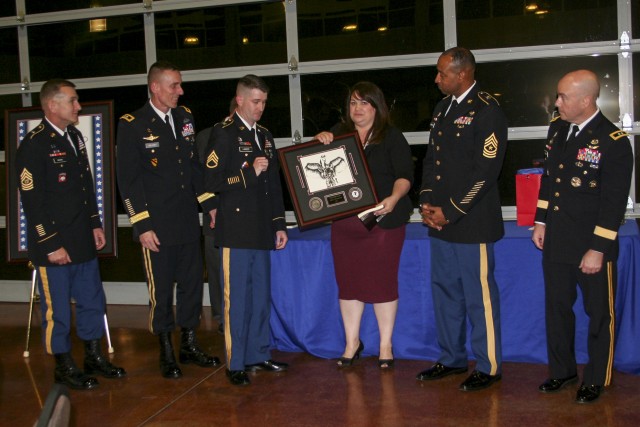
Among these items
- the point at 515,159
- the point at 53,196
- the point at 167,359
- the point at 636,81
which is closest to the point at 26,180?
the point at 53,196

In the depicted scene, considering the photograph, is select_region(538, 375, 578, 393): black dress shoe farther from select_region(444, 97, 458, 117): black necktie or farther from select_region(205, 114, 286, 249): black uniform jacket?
select_region(205, 114, 286, 249): black uniform jacket

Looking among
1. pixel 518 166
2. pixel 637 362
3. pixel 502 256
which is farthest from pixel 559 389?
pixel 518 166

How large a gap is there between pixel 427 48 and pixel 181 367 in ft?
9.42

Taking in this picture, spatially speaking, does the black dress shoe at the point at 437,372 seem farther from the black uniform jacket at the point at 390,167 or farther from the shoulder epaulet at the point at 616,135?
the shoulder epaulet at the point at 616,135

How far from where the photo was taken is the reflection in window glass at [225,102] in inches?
238

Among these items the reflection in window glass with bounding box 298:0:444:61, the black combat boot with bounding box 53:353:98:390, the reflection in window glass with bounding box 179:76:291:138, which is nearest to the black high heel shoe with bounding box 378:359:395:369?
the black combat boot with bounding box 53:353:98:390

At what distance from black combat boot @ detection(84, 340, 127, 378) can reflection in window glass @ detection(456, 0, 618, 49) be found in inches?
127

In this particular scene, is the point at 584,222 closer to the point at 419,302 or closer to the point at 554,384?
the point at 554,384

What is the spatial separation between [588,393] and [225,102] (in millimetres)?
3843

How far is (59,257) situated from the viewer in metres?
4.12

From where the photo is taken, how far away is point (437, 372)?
4121 millimetres

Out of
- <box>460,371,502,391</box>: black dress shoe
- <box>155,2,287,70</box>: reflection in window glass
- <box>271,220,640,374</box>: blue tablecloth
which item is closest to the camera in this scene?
<box>460,371,502,391</box>: black dress shoe

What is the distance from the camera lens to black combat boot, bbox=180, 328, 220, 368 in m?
4.54

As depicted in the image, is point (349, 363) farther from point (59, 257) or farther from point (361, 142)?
point (59, 257)
